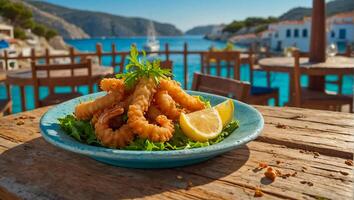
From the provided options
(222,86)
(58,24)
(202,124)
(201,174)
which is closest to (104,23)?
(58,24)

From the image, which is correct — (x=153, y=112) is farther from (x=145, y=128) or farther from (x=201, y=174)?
(x=201, y=174)

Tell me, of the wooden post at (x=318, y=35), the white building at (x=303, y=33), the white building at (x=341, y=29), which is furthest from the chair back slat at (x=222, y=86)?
the white building at (x=341, y=29)

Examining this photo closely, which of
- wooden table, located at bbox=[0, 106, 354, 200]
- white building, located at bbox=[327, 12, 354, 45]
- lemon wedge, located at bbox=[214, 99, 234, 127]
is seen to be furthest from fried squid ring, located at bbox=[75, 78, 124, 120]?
white building, located at bbox=[327, 12, 354, 45]

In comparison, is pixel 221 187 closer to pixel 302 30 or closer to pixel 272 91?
pixel 272 91

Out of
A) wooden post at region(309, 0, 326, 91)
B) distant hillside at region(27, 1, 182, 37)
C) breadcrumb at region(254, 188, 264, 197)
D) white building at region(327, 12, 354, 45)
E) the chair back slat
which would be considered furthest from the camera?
distant hillside at region(27, 1, 182, 37)

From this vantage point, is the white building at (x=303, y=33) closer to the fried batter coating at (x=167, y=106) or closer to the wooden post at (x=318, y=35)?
the wooden post at (x=318, y=35)

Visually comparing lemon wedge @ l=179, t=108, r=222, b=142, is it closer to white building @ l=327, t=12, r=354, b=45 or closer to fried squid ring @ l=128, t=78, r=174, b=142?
fried squid ring @ l=128, t=78, r=174, b=142
